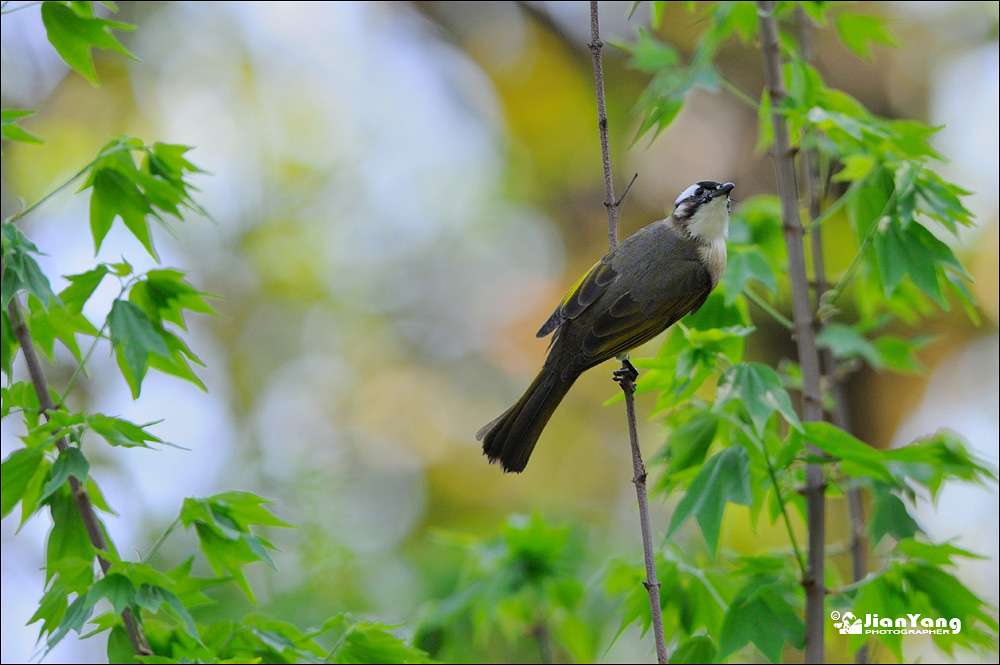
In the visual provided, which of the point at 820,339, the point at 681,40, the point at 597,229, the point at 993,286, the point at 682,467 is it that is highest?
the point at 681,40

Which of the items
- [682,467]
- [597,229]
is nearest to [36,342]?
[682,467]

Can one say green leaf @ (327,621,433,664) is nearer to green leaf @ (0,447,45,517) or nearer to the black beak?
green leaf @ (0,447,45,517)

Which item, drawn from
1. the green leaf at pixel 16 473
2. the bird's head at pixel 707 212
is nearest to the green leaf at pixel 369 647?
the green leaf at pixel 16 473

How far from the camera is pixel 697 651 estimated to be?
2.54 metres

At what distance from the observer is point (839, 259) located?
5992 millimetres

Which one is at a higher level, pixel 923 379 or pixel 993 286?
pixel 993 286

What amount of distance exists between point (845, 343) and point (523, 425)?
1351 millimetres

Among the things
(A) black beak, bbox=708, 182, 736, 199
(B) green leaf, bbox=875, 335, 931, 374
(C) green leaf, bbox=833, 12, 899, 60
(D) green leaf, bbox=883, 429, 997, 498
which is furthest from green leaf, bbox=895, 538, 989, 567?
(C) green leaf, bbox=833, 12, 899, 60

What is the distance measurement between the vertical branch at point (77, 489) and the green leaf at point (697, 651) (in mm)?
1512

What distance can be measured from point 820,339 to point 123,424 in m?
2.41

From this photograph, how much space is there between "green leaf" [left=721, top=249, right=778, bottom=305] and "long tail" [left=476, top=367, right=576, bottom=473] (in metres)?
A: 0.58

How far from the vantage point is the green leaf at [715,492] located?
2328 millimetres

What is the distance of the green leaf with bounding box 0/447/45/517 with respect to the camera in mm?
2152

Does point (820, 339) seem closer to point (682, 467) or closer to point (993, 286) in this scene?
point (682, 467)
